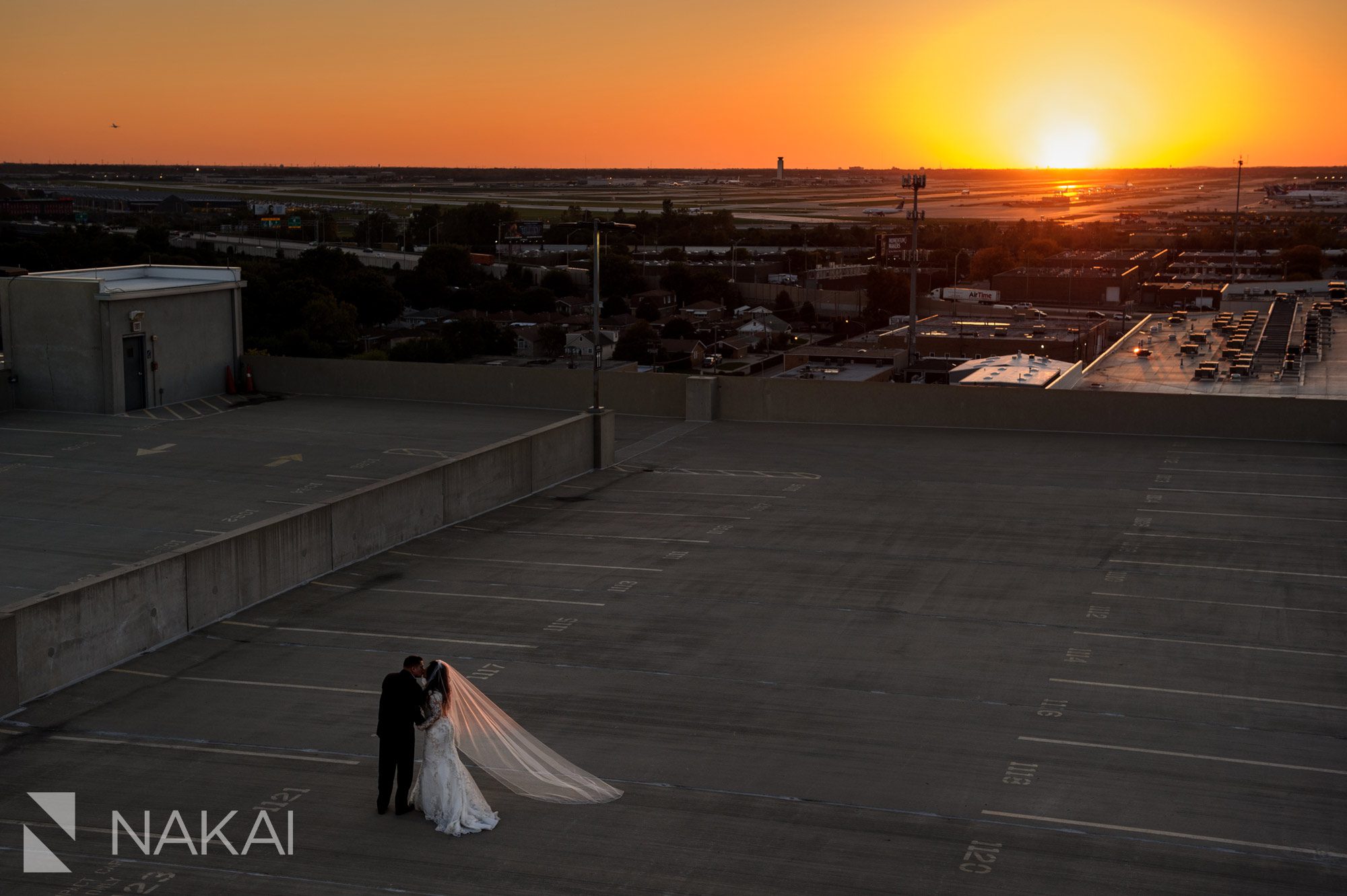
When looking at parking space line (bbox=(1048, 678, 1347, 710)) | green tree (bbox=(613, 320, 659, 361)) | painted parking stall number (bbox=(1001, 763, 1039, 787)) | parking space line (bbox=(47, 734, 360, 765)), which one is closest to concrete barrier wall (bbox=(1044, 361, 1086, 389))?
parking space line (bbox=(1048, 678, 1347, 710))

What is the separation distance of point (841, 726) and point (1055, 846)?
3289 mm

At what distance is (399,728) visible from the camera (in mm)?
11891

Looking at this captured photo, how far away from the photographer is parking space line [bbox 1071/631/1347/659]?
56.0ft

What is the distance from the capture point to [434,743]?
1173 cm

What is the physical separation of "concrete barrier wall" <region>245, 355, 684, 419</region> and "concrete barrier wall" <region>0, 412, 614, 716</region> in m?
7.94

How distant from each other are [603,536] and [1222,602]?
9762mm

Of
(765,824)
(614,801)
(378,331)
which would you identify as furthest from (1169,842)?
(378,331)

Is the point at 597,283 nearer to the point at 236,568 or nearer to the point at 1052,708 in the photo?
the point at 236,568

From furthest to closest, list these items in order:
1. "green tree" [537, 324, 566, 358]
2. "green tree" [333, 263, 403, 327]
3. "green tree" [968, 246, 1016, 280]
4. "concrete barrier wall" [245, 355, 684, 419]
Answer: "green tree" [968, 246, 1016, 280]
"green tree" [333, 263, 403, 327]
"green tree" [537, 324, 566, 358]
"concrete barrier wall" [245, 355, 684, 419]

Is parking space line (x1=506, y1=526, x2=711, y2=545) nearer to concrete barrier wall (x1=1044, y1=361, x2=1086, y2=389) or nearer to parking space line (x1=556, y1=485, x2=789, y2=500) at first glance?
parking space line (x1=556, y1=485, x2=789, y2=500)

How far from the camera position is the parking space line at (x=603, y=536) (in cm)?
2280

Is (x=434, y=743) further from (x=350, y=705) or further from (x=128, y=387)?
(x=128, y=387)

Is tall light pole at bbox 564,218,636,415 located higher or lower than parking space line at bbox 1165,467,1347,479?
higher

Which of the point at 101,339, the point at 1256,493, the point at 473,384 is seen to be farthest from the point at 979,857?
the point at 101,339
